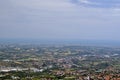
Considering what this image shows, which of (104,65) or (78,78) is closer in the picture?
(78,78)

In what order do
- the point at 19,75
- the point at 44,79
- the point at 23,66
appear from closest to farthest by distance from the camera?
the point at 44,79 < the point at 19,75 < the point at 23,66

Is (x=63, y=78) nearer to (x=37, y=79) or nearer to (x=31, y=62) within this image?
(x=37, y=79)

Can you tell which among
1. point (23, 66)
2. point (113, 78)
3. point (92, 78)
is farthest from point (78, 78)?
point (23, 66)

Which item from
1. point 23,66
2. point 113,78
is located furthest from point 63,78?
point 23,66

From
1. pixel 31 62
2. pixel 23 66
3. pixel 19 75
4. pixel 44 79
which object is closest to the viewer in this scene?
pixel 44 79

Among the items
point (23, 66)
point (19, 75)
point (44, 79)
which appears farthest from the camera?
point (23, 66)

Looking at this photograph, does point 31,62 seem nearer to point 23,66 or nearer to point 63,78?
point 23,66

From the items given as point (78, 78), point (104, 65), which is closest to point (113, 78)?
point (78, 78)

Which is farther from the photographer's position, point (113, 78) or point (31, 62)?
point (31, 62)
